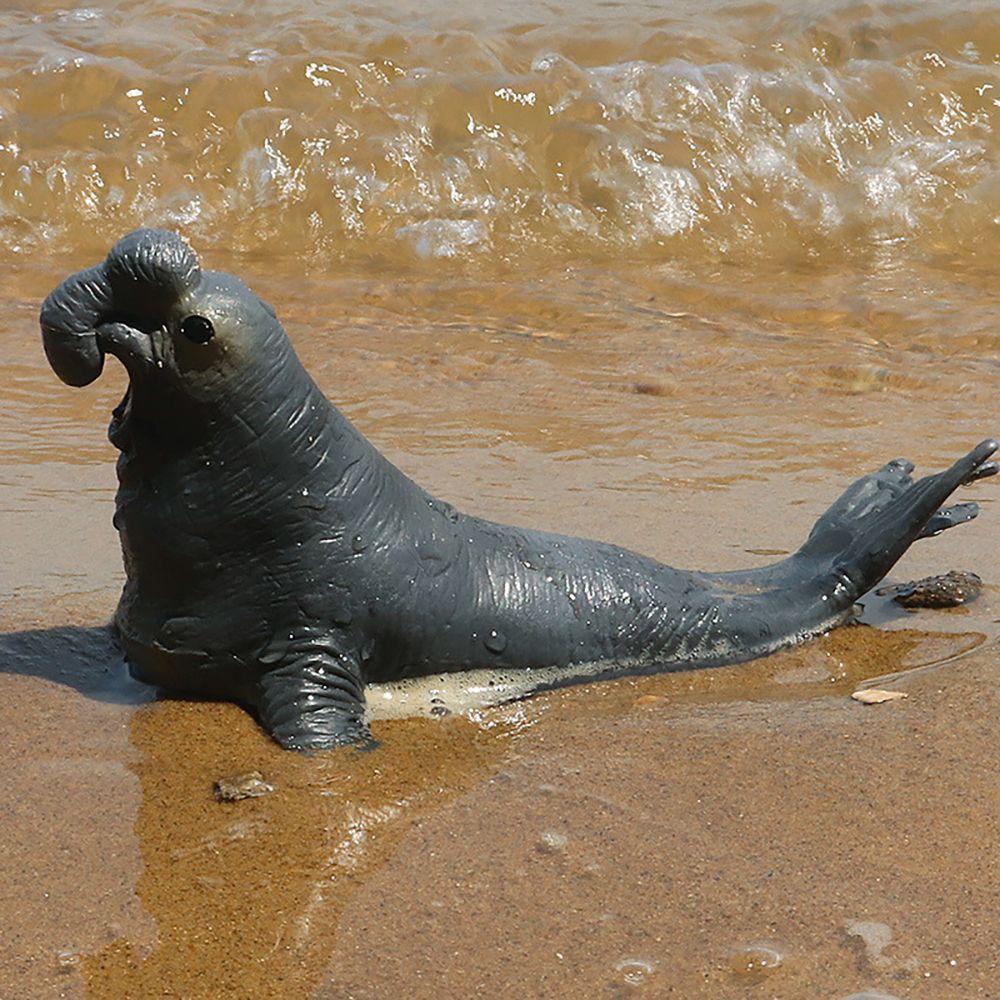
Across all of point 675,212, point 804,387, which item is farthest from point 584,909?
point 675,212

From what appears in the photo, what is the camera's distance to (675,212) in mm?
11398

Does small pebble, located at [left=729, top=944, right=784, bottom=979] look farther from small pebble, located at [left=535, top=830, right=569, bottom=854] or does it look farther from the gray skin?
the gray skin

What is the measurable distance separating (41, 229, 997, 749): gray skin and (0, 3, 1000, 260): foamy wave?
671 centimetres

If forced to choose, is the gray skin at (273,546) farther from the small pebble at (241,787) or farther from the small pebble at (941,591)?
the small pebble at (941,591)

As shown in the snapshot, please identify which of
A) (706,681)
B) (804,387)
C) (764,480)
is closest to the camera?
(706,681)

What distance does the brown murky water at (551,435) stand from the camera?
10.5 feet

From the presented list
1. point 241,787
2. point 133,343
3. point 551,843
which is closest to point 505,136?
point 133,343

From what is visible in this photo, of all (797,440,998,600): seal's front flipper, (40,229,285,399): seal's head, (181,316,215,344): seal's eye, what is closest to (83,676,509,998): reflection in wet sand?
(40,229,285,399): seal's head

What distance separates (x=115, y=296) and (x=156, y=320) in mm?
122

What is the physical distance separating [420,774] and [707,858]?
0.83 metres

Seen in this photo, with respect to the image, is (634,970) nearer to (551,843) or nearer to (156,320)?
(551,843)

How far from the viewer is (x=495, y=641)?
4367 mm

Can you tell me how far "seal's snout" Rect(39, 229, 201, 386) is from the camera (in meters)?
3.69

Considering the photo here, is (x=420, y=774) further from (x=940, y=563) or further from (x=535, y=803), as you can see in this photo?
(x=940, y=563)
